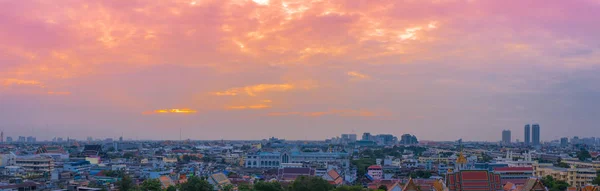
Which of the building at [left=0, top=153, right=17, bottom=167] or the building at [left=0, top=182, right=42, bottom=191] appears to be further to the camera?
the building at [left=0, top=153, right=17, bottom=167]

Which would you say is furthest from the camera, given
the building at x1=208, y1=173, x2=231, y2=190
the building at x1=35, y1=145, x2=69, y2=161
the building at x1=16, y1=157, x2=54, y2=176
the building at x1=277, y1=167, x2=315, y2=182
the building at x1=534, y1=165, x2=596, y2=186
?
the building at x1=35, y1=145, x2=69, y2=161

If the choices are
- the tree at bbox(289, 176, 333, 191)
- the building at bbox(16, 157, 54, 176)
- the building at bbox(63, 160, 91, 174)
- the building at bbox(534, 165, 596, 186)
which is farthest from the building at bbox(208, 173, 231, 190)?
the building at bbox(534, 165, 596, 186)

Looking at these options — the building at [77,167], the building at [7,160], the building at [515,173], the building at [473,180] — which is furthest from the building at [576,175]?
the building at [7,160]

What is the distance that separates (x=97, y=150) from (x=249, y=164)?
35732mm

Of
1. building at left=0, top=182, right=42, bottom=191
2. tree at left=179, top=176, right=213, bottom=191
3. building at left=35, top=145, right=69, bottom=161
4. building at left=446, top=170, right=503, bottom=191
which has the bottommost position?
building at left=35, top=145, right=69, bottom=161

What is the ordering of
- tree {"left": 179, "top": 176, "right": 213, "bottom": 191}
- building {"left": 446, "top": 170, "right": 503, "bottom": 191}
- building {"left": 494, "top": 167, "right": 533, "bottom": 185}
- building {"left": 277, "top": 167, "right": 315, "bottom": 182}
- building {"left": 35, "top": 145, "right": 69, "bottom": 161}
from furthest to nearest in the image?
building {"left": 35, "top": 145, "right": 69, "bottom": 161}
building {"left": 494, "top": 167, "right": 533, "bottom": 185}
building {"left": 277, "top": 167, "right": 315, "bottom": 182}
tree {"left": 179, "top": 176, "right": 213, "bottom": 191}
building {"left": 446, "top": 170, "right": 503, "bottom": 191}

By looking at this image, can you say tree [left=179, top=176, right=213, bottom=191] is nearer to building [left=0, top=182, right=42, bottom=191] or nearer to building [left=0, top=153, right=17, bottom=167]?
building [left=0, top=182, right=42, bottom=191]

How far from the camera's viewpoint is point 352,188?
40156 mm

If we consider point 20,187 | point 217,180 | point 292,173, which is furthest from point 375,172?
point 20,187

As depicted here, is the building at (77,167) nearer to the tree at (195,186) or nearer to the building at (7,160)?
the building at (7,160)

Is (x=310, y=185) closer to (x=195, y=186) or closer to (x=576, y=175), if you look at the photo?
(x=195, y=186)

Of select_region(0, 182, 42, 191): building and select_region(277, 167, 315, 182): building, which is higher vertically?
select_region(0, 182, 42, 191): building

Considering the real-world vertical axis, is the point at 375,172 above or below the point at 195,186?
below

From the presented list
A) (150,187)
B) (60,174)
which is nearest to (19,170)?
(60,174)
